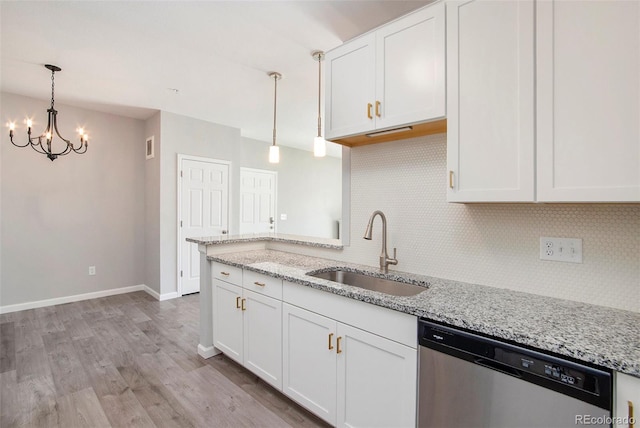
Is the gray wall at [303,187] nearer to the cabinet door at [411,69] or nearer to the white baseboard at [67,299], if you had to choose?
the white baseboard at [67,299]

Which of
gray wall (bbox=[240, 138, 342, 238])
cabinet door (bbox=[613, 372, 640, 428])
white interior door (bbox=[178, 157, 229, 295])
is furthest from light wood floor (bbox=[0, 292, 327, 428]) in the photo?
gray wall (bbox=[240, 138, 342, 238])

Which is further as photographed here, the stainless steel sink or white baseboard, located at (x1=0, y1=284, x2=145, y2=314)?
white baseboard, located at (x1=0, y1=284, x2=145, y2=314)

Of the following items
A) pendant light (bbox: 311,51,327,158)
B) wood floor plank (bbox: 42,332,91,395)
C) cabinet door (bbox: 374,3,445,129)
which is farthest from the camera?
pendant light (bbox: 311,51,327,158)

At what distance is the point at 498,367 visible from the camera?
1102 mm

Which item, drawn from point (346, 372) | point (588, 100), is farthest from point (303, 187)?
point (588, 100)

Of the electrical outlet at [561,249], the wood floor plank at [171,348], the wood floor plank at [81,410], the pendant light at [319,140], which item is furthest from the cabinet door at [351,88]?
the wood floor plank at [81,410]

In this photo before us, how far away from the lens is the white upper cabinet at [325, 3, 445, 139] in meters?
1.60

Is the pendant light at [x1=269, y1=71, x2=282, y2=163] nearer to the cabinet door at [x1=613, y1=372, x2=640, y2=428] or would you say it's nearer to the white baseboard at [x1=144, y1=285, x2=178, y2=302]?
the cabinet door at [x1=613, y1=372, x2=640, y2=428]

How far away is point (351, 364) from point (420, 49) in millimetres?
1710

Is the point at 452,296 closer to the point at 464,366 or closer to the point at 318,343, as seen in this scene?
the point at 464,366

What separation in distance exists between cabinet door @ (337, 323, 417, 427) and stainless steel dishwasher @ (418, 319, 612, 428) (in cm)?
7

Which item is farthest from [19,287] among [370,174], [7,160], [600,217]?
[600,217]

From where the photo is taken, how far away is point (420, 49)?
1647mm

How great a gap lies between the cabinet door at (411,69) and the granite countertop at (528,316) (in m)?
0.93
